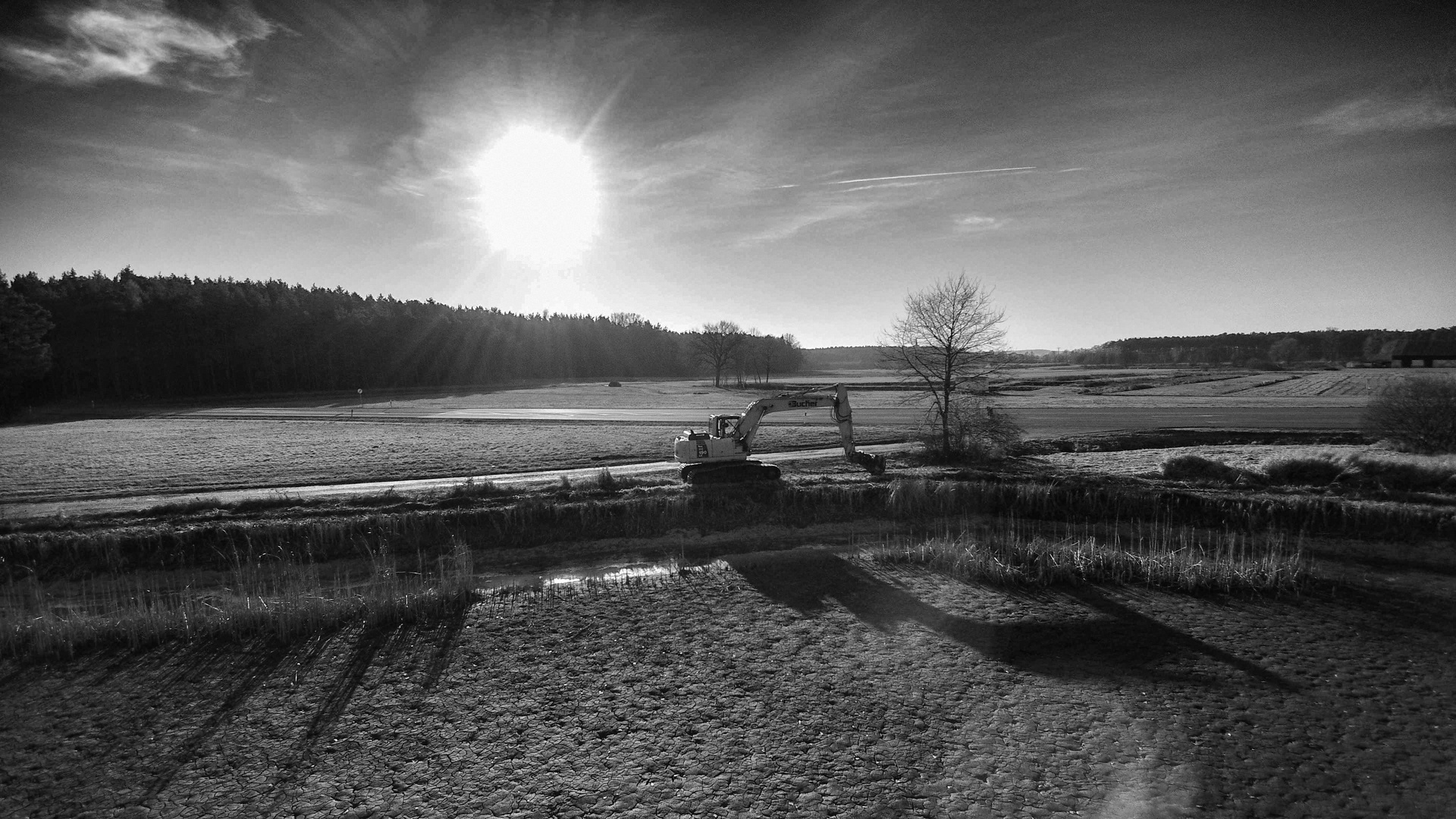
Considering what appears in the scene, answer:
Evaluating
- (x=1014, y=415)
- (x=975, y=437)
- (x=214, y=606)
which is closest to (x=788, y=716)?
(x=214, y=606)

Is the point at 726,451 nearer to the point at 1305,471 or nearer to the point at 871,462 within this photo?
the point at 871,462

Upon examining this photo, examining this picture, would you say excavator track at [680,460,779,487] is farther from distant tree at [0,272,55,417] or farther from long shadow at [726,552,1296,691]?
distant tree at [0,272,55,417]

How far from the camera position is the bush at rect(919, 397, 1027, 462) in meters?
28.9

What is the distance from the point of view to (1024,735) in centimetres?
782

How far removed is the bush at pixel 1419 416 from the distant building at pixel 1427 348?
87471 mm

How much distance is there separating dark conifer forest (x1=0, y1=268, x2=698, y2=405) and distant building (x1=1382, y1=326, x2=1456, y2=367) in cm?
12802

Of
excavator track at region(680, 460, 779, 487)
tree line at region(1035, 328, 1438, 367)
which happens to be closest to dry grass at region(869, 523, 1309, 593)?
excavator track at region(680, 460, 779, 487)

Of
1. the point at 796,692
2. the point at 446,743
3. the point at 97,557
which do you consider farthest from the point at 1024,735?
the point at 97,557

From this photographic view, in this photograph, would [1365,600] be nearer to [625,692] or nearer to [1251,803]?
[1251,803]

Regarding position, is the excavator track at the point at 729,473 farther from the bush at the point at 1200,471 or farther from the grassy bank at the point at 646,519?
the bush at the point at 1200,471

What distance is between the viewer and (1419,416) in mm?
25750

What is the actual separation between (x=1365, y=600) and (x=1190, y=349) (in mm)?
165754

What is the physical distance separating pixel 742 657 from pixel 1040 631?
4.86 m

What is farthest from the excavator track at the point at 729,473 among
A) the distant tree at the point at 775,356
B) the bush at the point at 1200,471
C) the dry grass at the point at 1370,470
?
the distant tree at the point at 775,356
